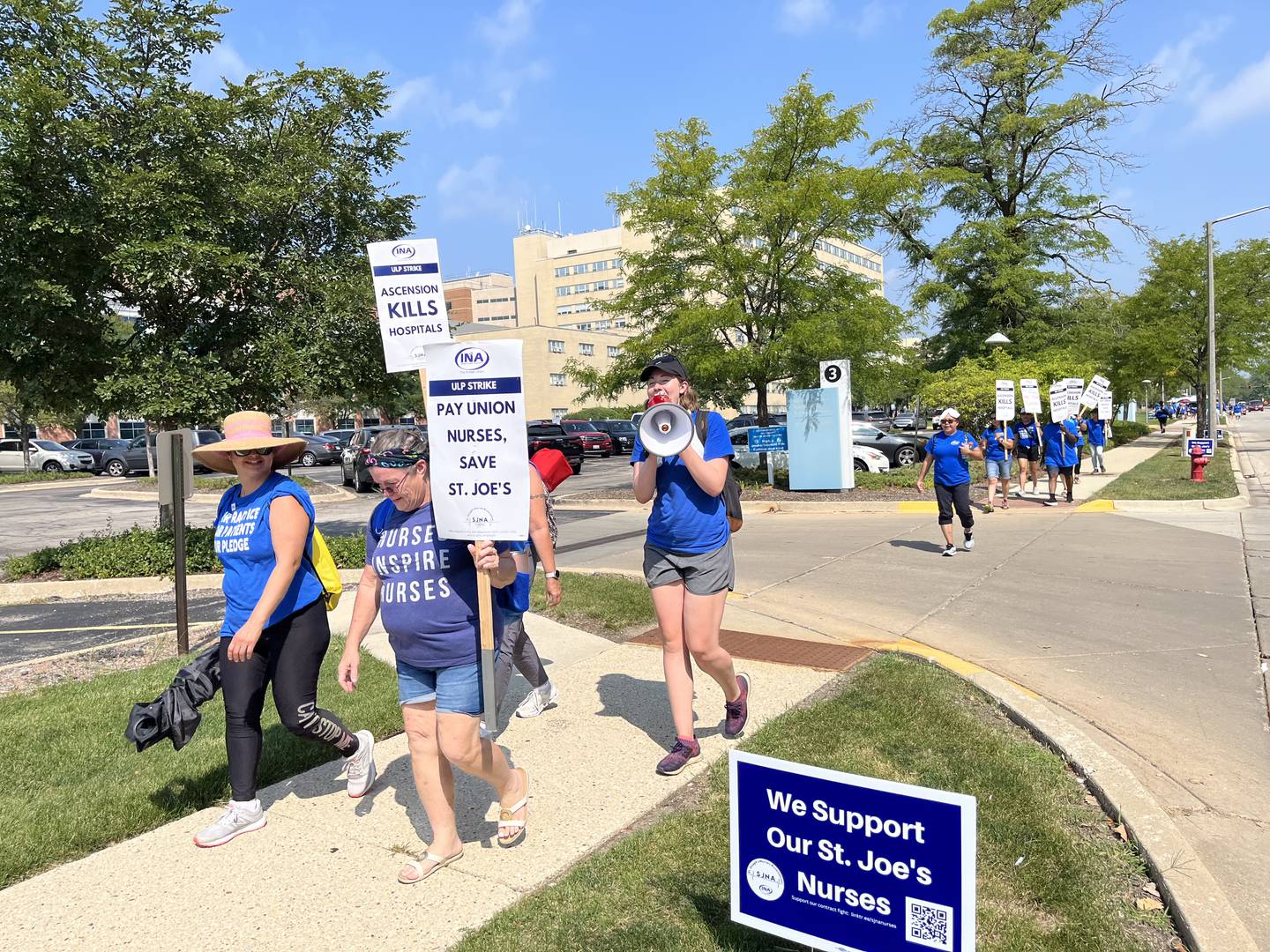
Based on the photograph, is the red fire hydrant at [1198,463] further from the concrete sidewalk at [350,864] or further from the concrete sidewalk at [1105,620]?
the concrete sidewalk at [350,864]

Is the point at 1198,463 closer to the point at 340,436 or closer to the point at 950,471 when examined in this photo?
the point at 950,471

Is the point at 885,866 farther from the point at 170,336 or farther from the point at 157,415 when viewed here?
the point at 170,336

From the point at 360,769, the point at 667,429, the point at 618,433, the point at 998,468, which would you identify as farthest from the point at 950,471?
the point at 618,433

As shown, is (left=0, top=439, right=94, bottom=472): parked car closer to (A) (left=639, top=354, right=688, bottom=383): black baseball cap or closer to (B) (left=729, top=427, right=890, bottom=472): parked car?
(B) (left=729, top=427, right=890, bottom=472): parked car

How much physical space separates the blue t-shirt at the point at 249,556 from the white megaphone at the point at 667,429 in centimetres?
155

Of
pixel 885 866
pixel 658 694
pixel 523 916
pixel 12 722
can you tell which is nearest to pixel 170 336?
pixel 12 722

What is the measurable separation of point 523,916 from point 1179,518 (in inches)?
566

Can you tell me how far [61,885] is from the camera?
3.46 m

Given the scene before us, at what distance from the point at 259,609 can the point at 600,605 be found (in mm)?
4716

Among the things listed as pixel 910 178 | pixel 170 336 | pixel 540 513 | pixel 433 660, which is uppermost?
pixel 910 178

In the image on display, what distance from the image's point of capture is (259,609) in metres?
3.64

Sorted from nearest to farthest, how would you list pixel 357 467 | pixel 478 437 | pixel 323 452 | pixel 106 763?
pixel 478 437, pixel 106 763, pixel 357 467, pixel 323 452

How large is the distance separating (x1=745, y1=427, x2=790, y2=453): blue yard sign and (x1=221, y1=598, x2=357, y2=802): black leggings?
15270mm

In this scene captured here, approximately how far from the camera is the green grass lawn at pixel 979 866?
292 cm
